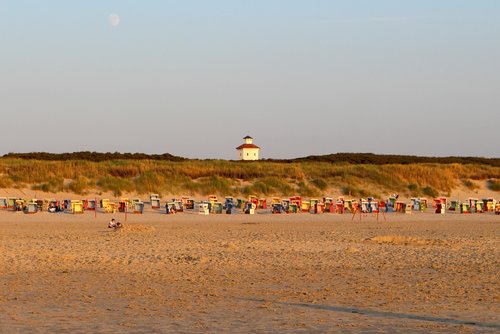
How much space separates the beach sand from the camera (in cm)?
955

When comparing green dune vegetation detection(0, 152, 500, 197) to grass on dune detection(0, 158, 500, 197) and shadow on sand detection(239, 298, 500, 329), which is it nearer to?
grass on dune detection(0, 158, 500, 197)

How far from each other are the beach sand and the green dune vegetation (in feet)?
39.6

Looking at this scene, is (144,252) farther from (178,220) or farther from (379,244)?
(178,220)

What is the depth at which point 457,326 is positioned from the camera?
362 inches

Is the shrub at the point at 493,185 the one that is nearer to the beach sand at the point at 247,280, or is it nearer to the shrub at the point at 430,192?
the shrub at the point at 430,192

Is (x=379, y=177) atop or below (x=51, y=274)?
atop

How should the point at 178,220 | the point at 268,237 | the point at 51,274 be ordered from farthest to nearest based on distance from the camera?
the point at 178,220, the point at 268,237, the point at 51,274

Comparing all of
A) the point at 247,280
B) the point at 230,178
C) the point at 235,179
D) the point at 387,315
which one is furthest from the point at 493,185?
the point at 387,315

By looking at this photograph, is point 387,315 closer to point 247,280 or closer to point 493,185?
point 247,280

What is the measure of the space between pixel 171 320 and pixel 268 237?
1089cm

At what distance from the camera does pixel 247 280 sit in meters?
12.9

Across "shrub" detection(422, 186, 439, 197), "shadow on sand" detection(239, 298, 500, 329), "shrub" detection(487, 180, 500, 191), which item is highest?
"shrub" detection(487, 180, 500, 191)

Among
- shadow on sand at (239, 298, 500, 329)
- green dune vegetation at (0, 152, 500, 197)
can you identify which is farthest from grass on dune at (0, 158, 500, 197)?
shadow on sand at (239, 298, 500, 329)

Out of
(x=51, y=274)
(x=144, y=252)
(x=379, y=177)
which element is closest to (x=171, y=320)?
(x=51, y=274)
